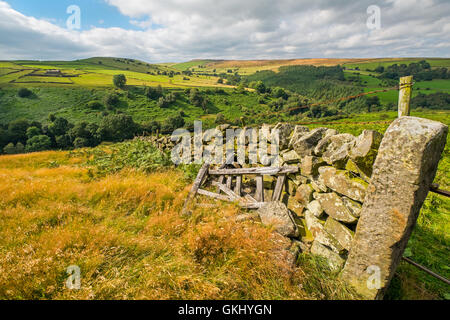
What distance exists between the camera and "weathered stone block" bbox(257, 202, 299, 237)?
3340mm

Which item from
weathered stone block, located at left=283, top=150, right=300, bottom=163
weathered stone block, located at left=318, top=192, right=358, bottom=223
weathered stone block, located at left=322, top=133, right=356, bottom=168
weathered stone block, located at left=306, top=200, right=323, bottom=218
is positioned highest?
weathered stone block, located at left=322, top=133, right=356, bottom=168

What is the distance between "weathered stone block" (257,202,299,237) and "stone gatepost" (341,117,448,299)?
1005mm

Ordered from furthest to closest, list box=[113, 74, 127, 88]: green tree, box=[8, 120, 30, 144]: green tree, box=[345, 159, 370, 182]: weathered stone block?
box=[113, 74, 127, 88]: green tree, box=[8, 120, 30, 144]: green tree, box=[345, 159, 370, 182]: weathered stone block

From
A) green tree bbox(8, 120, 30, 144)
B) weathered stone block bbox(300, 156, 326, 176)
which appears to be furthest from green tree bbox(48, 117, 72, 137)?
weathered stone block bbox(300, 156, 326, 176)

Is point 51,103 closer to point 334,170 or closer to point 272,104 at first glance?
point 272,104

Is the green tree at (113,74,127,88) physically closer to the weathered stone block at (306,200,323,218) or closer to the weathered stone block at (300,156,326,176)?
the weathered stone block at (300,156,326,176)

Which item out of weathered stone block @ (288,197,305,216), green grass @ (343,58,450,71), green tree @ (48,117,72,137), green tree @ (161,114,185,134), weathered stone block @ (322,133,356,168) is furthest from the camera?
green grass @ (343,58,450,71)

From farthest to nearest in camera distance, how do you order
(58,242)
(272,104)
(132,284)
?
(272,104)
(58,242)
(132,284)

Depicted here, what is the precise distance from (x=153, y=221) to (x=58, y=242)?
4.87ft

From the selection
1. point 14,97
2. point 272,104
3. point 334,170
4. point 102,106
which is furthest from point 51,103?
point 334,170

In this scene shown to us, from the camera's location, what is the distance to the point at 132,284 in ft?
8.30
